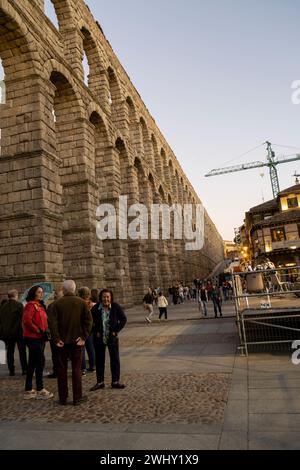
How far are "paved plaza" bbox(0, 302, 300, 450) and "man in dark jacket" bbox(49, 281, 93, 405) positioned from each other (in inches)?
16.3

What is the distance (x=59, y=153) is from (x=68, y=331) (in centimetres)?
1351

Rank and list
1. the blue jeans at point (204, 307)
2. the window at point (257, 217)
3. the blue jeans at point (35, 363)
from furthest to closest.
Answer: the window at point (257, 217), the blue jeans at point (204, 307), the blue jeans at point (35, 363)

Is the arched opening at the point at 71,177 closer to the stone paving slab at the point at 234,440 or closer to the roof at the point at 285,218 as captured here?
the stone paving slab at the point at 234,440

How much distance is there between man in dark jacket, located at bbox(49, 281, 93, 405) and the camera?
4.89m

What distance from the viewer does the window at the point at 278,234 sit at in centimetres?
4494

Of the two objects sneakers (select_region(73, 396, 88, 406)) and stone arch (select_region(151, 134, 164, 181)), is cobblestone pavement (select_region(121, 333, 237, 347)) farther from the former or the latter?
stone arch (select_region(151, 134, 164, 181))

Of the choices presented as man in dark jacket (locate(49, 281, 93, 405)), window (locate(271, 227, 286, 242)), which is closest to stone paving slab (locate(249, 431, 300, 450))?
man in dark jacket (locate(49, 281, 93, 405))

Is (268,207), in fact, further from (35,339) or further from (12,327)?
(35,339)

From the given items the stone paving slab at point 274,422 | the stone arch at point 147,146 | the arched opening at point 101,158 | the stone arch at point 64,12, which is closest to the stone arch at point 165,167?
the stone arch at point 147,146

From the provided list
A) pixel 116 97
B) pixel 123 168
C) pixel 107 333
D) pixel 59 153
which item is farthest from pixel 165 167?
pixel 107 333

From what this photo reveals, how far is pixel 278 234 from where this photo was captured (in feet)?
148

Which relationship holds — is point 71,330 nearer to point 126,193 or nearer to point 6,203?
point 6,203

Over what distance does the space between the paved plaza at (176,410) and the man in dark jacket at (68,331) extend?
413mm
